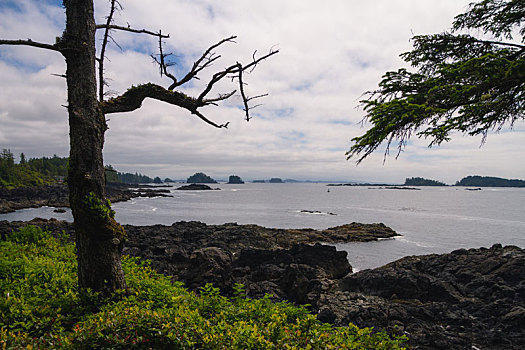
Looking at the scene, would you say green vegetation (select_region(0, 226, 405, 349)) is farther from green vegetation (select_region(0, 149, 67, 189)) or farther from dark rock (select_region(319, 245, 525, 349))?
green vegetation (select_region(0, 149, 67, 189))

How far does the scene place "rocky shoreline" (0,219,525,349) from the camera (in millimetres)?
7879

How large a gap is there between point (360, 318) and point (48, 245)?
9144 millimetres

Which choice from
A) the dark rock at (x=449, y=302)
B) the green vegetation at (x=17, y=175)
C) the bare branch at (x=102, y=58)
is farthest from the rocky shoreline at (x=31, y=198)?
the dark rock at (x=449, y=302)

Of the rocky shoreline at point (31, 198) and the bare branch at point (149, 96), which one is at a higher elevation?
the bare branch at point (149, 96)

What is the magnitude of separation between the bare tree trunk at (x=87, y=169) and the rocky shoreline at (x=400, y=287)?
5.82 meters

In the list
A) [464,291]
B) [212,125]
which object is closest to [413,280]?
[464,291]

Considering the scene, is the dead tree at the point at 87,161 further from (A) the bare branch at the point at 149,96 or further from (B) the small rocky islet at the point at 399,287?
(B) the small rocky islet at the point at 399,287

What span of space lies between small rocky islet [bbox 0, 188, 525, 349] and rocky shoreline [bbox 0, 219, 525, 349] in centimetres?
3

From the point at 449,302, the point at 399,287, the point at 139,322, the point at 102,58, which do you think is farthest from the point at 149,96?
the point at 449,302

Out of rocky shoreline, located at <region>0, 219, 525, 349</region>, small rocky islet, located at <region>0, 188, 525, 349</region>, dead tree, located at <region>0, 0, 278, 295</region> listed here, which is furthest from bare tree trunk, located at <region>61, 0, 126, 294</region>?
rocky shoreline, located at <region>0, 219, 525, 349</region>

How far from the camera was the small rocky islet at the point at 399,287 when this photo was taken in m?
7.88

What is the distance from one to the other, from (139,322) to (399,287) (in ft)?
32.8

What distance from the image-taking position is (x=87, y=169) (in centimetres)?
528

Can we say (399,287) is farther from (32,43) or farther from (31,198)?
(31,198)
